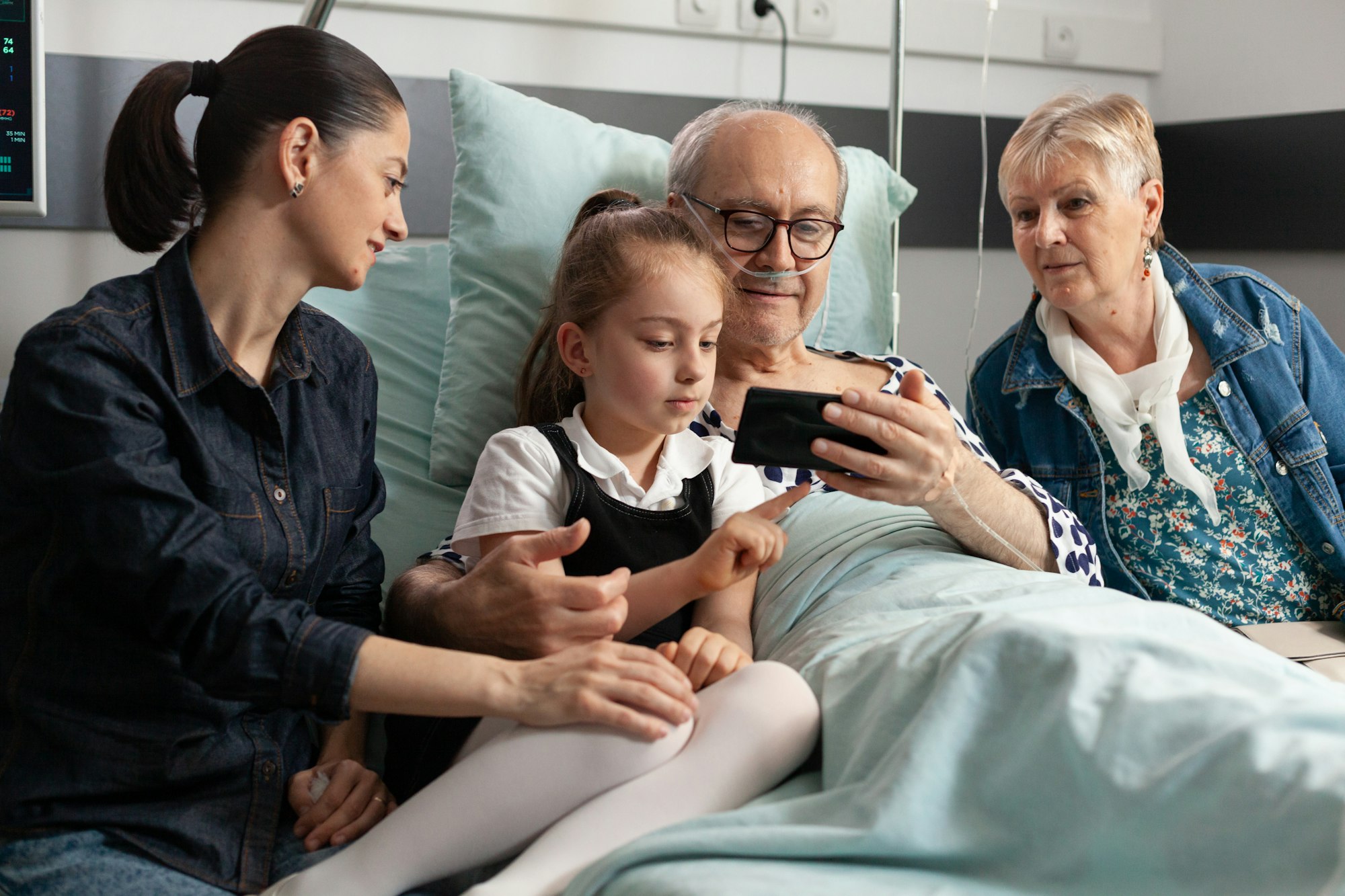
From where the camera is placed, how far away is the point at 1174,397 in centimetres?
170

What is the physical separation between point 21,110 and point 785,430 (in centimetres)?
109

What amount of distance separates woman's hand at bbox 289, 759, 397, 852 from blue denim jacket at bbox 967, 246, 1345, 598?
3.83 feet

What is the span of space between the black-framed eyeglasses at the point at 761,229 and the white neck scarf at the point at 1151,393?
512 millimetres

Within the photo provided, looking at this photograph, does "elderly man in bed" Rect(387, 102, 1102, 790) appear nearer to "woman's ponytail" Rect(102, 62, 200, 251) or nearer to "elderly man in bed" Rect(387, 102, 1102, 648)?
"elderly man in bed" Rect(387, 102, 1102, 648)

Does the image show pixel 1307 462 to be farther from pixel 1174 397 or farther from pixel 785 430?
pixel 785 430

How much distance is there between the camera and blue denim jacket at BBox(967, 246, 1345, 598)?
169cm

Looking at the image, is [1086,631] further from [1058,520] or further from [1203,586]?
[1203,586]

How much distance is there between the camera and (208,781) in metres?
1.03

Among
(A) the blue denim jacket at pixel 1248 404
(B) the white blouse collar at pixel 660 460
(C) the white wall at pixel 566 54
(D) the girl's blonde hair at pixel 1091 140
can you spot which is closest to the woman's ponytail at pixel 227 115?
(B) the white blouse collar at pixel 660 460

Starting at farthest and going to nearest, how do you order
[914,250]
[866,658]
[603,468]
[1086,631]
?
[914,250] → [603,468] → [866,658] → [1086,631]

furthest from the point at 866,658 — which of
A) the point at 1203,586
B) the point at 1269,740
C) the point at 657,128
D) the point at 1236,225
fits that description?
the point at 1236,225

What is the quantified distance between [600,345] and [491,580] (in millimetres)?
319

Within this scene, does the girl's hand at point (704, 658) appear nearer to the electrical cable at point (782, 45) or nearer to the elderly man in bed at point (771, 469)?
the elderly man in bed at point (771, 469)

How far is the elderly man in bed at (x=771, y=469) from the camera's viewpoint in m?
1.08
